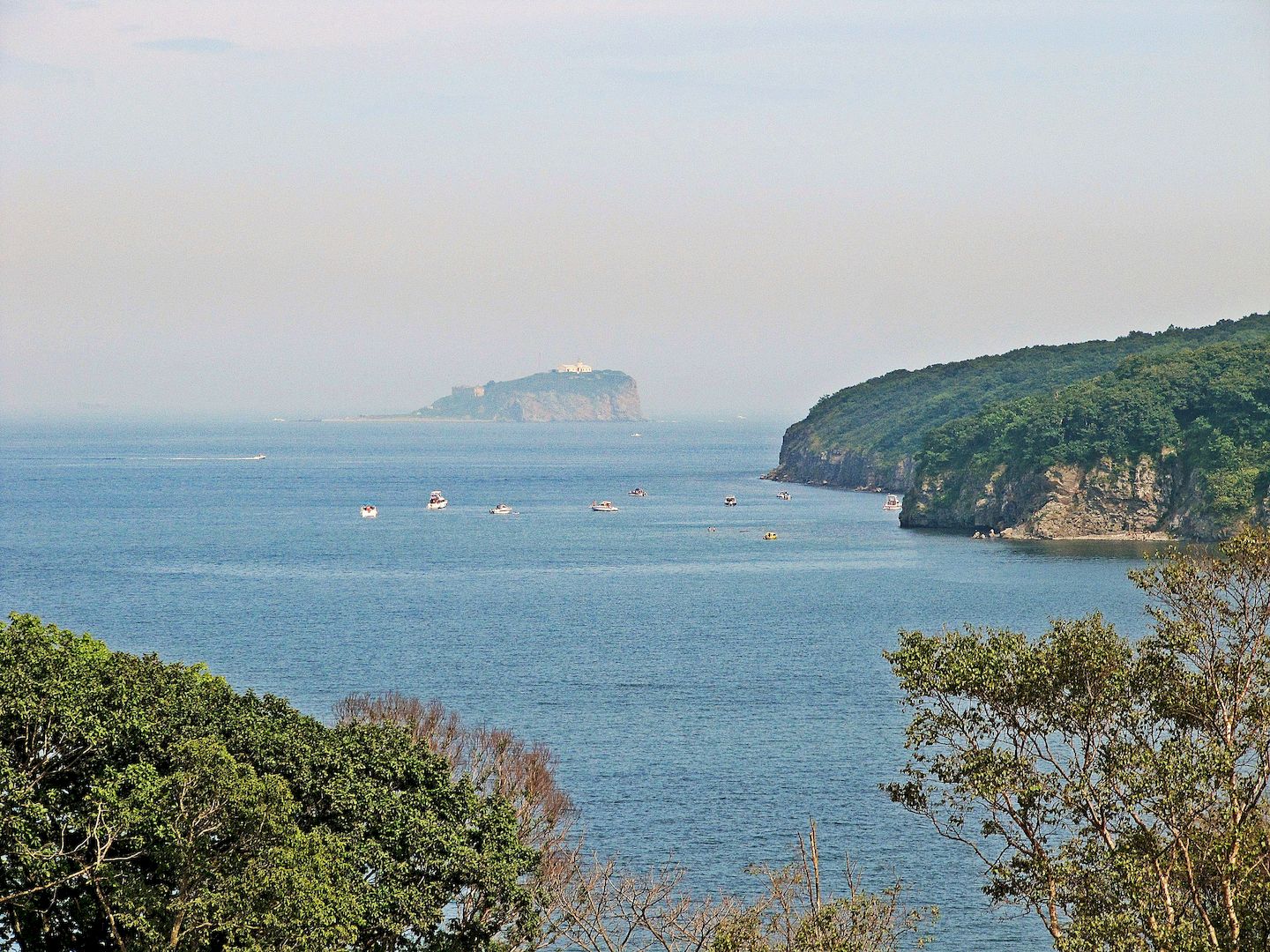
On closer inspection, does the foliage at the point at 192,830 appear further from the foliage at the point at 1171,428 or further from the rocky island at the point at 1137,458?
the rocky island at the point at 1137,458

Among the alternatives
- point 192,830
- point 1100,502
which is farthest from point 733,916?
point 1100,502

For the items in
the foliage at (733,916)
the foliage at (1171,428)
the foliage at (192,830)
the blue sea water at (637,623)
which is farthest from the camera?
the foliage at (1171,428)

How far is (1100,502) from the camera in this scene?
141 m

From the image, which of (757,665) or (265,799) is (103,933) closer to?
(265,799)

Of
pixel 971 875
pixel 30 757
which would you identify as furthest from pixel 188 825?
pixel 971 875

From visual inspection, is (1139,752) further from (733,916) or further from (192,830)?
(192,830)

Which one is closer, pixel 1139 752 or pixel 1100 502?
pixel 1139 752

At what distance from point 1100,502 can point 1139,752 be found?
12367cm

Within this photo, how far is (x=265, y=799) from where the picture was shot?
24531mm

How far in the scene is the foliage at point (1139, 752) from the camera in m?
22.1

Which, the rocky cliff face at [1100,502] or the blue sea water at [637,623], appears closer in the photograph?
the blue sea water at [637,623]

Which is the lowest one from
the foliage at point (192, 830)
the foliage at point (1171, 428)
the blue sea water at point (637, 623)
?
the blue sea water at point (637, 623)

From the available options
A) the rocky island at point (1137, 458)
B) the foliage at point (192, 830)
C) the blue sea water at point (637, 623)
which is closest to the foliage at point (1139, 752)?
the foliage at point (192, 830)

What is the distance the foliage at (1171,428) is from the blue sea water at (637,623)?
39.0ft
